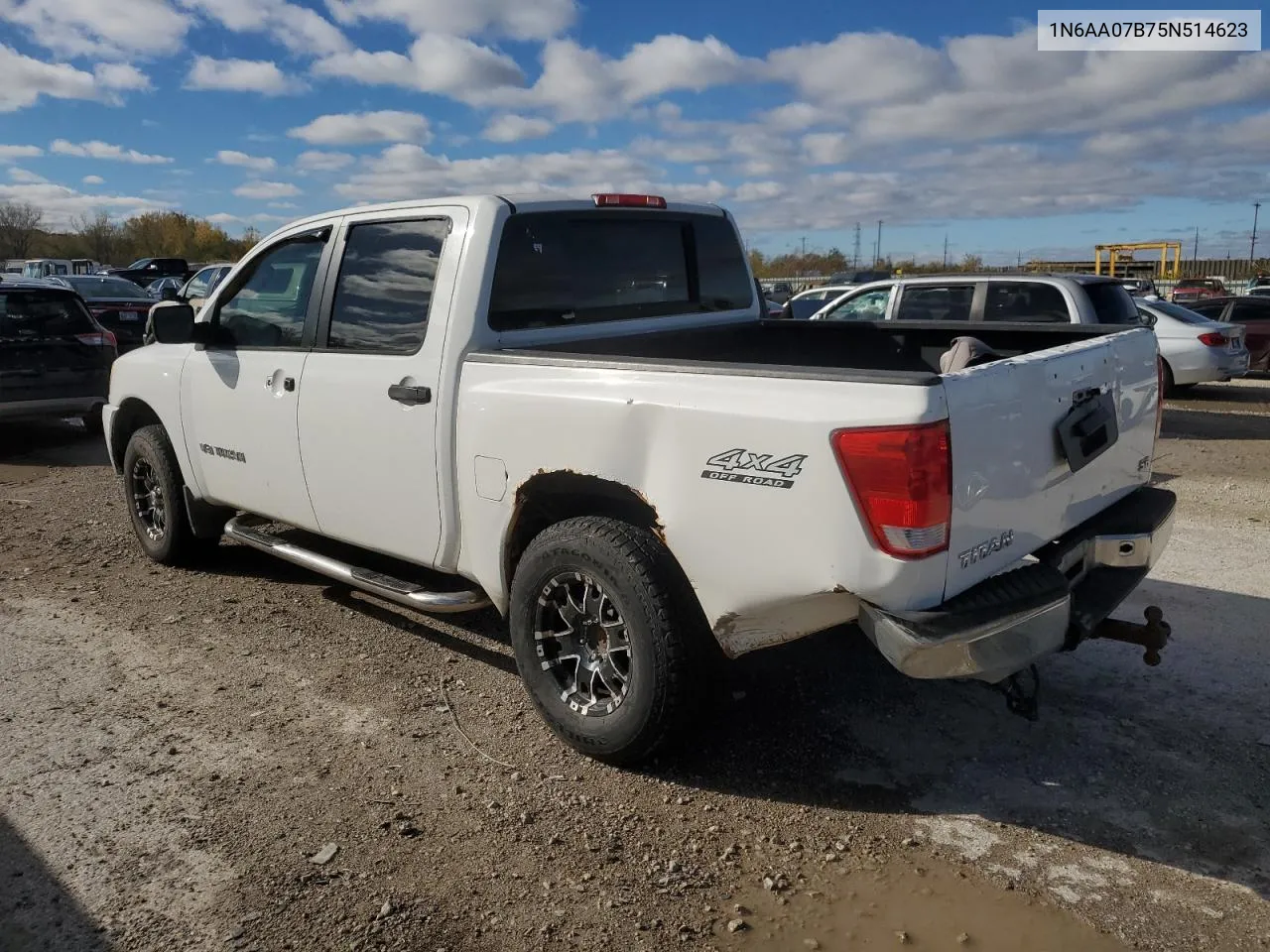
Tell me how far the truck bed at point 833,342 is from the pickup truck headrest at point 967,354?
210 mm

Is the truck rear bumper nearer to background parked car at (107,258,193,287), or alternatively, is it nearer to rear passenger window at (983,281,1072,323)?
rear passenger window at (983,281,1072,323)

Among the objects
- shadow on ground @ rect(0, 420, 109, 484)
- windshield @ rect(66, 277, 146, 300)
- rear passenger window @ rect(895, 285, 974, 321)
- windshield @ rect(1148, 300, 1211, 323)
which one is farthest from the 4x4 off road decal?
windshield @ rect(66, 277, 146, 300)

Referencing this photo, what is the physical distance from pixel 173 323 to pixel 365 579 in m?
1.82

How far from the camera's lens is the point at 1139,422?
391 centimetres

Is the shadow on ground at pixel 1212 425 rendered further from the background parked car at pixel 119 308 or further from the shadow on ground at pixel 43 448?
the background parked car at pixel 119 308

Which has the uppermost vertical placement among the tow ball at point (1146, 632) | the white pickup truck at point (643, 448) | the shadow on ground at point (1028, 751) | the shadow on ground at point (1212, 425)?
the white pickup truck at point (643, 448)

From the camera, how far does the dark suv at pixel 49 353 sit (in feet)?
32.8

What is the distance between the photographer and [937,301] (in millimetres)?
10273

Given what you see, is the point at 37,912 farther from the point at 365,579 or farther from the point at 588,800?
the point at 365,579

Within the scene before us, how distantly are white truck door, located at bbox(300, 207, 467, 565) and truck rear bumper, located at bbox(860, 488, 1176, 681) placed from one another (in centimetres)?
197

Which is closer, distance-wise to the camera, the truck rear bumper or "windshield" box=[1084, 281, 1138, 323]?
the truck rear bumper

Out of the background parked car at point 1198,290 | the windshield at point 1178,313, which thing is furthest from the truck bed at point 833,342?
the background parked car at point 1198,290

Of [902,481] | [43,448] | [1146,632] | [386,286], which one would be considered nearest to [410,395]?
[386,286]

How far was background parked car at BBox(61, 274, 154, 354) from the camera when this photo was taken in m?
16.6
